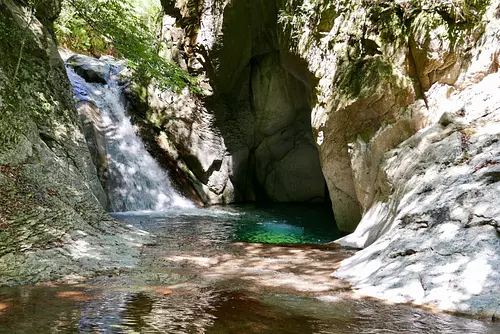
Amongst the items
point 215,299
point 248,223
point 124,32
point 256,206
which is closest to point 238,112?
point 256,206

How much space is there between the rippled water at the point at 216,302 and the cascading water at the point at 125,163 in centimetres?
637

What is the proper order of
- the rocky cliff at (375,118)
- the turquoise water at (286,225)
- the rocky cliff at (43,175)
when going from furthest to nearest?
the turquoise water at (286,225) < the rocky cliff at (43,175) < the rocky cliff at (375,118)

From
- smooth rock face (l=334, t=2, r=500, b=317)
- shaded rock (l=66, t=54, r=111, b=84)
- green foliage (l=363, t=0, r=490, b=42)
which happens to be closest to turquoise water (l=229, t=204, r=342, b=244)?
smooth rock face (l=334, t=2, r=500, b=317)

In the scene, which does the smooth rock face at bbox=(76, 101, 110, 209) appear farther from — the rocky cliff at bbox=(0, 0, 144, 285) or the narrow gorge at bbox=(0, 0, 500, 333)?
the rocky cliff at bbox=(0, 0, 144, 285)

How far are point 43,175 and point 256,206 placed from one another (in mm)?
9805

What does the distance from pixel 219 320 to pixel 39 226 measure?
10.9ft

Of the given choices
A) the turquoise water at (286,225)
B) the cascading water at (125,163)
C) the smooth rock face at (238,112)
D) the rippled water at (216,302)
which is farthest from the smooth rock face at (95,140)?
the rippled water at (216,302)

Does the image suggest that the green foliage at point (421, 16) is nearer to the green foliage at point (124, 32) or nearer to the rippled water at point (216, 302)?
the rippled water at point (216, 302)

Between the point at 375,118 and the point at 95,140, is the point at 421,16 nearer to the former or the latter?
the point at 375,118

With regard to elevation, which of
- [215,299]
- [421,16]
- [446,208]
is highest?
[421,16]

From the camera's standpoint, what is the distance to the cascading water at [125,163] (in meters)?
12.8

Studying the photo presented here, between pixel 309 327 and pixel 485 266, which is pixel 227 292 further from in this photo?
pixel 485 266

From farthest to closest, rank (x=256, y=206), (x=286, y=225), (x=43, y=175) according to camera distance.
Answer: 1. (x=256, y=206)
2. (x=286, y=225)
3. (x=43, y=175)

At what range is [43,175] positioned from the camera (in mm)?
6266
